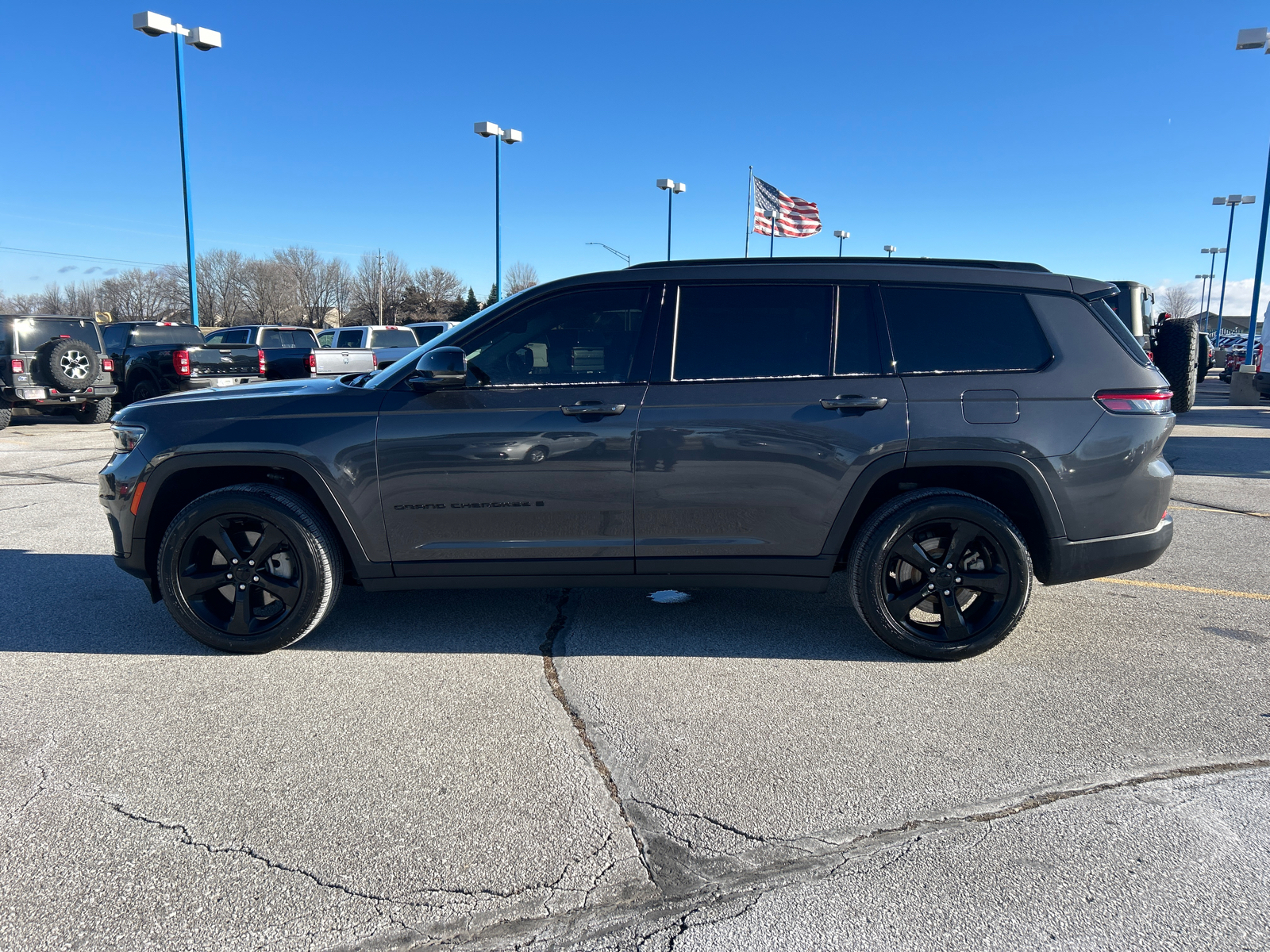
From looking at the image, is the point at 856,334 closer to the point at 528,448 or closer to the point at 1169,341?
the point at 528,448

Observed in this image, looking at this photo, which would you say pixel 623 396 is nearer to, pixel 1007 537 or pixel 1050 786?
pixel 1007 537

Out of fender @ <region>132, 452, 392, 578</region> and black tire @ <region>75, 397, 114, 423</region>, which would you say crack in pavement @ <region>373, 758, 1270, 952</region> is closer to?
fender @ <region>132, 452, 392, 578</region>

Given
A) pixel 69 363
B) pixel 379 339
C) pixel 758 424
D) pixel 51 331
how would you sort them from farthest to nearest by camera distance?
1. pixel 379 339
2. pixel 51 331
3. pixel 69 363
4. pixel 758 424

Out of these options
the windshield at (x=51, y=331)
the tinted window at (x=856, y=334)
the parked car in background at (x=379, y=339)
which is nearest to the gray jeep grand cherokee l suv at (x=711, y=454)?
the tinted window at (x=856, y=334)

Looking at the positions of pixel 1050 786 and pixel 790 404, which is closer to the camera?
pixel 1050 786

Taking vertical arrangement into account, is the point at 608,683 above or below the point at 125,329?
below

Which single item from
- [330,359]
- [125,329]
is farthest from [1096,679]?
[125,329]

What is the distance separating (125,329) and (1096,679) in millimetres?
17810

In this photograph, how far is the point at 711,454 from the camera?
3.96m

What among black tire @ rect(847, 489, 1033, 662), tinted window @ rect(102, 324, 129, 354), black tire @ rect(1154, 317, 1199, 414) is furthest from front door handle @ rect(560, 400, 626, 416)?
tinted window @ rect(102, 324, 129, 354)

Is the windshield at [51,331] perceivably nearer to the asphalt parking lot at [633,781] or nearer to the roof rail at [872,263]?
the asphalt parking lot at [633,781]

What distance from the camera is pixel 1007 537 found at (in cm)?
398

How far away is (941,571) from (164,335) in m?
17.3

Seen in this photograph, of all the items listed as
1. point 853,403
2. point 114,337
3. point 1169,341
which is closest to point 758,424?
point 853,403
